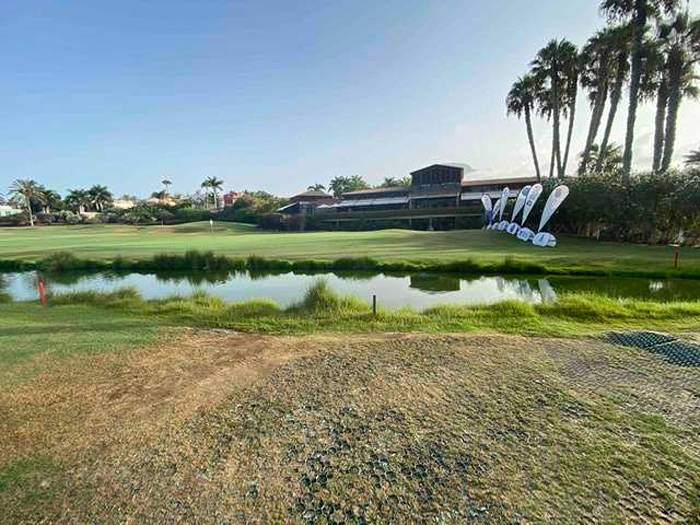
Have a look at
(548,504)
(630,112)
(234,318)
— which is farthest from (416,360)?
(630,112)

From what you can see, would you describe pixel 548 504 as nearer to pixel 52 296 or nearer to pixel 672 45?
pixel 52 296

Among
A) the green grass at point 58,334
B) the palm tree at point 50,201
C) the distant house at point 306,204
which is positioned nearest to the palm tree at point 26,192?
the palm tree at point 50,201

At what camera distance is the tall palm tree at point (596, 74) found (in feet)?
80.0

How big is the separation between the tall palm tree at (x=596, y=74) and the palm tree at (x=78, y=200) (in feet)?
291

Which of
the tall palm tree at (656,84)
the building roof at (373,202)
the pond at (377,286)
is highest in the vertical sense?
the tall palm tree at (656,84)

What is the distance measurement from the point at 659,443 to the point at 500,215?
33.0m

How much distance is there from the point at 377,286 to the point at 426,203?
1566 inches

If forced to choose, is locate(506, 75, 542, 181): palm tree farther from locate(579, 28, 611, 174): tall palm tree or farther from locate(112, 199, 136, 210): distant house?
locate(112, 199, 136, 210): distant house

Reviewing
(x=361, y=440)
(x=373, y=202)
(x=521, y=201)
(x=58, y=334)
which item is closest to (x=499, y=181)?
(x=373, y=202)

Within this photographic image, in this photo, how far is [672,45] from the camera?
21031 millimetres

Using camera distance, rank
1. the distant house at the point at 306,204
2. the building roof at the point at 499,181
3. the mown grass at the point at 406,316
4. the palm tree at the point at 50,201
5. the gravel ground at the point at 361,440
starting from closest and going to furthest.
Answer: the gravel ground at the point at 361,440 < the mown grass at the point at 406,316 < the building roof at the point at 499,181 < the distant house at the point at 306,204 < the palm tree at the point at 50,201

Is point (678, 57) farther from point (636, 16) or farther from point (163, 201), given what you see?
point (163, 201)

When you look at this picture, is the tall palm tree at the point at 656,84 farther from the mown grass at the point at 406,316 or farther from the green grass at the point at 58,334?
the green grass at the point at 58,334

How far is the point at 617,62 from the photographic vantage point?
2477 centimetres
